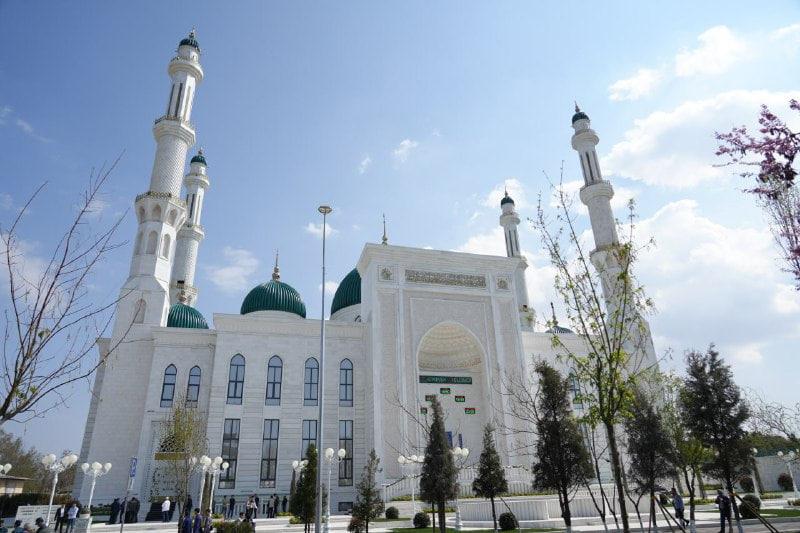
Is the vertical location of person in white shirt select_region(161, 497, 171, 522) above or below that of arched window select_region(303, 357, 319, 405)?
below

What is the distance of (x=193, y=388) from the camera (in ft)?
83.8

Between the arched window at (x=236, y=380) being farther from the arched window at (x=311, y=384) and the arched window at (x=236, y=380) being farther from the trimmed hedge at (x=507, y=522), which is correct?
the trimmed hedge at (x=507, y=522)

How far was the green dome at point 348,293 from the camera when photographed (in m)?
33.9

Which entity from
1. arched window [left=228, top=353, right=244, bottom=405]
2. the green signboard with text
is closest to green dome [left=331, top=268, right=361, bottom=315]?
the green signboard with text

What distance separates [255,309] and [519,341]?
16620 mm

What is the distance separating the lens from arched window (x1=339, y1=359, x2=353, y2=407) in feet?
87.8

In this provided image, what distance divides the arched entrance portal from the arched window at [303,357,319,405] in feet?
18.4

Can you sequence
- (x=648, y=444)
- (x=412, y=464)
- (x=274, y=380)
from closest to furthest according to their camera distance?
(x=648, y=444)
(x=412, y=464)
(x=274, y=380)

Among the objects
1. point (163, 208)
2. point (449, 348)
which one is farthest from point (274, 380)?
point (163, 208)

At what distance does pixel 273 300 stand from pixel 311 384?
7.74 m

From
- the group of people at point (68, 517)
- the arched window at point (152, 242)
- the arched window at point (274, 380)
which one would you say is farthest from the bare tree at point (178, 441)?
the arched window at point (152, 242)

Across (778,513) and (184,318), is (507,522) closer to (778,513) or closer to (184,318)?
(778,513)

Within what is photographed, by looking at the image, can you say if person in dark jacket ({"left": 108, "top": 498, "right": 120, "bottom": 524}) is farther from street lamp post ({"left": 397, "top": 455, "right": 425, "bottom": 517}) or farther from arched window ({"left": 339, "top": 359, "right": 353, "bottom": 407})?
street lamp post ({"left": 397, "top": 455, "right": 425, "bottom": 517})

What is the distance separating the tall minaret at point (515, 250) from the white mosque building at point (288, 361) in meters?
4.12
